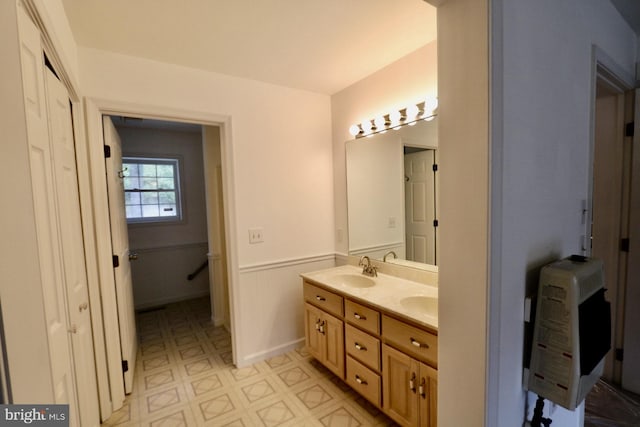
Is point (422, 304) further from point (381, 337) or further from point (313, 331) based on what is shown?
point (313, 331)

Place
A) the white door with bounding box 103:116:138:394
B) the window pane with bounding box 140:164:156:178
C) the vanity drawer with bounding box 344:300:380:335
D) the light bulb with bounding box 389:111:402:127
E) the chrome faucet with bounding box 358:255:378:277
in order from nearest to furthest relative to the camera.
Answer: the vanity drawer with bounding box 344:300:380:335 → the white door with bounding box 103:116:138:394 → the light bulb with bounding box 389:111:402:127 → the chrome faucet with bounding box 358:255:378:277 → the window pane with bounding box 140:164:156:178

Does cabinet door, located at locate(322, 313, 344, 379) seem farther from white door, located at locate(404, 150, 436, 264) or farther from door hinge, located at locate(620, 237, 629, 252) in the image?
door hinge, located at locate(620, 237, 629, 252)

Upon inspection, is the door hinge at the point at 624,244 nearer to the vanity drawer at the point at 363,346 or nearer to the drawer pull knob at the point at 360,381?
the vanity drawer at the point at 363,346

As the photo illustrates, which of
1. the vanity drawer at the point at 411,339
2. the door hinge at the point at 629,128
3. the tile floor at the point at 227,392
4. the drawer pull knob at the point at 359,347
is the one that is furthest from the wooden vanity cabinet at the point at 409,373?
the door hinge at the point at 629,128

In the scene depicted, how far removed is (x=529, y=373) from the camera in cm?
109

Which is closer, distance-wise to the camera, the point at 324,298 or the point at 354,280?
the point at 324,298

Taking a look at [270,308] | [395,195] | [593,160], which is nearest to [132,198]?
[270,308]

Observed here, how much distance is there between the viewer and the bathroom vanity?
148 centimetres

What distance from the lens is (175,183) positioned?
419 centimetres

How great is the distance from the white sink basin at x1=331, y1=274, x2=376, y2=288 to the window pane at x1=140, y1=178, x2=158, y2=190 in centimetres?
318

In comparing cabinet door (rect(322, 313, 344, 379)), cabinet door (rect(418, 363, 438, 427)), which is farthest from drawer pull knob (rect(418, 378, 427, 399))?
cabinet door (rect(322, 313, 344, 379))

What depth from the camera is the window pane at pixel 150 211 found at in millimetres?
4001

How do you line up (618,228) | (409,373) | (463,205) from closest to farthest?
(463,205)
(409,373)
(618,228)

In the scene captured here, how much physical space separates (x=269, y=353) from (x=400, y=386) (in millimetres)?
1382
